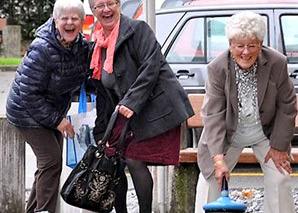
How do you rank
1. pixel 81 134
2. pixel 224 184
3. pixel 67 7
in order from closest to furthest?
pixel 224 184 < pixel 67 7 < pixel 81 134

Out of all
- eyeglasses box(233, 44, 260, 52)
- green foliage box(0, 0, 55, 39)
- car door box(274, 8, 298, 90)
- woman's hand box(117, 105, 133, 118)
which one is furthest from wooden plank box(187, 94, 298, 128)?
green foliage box(0, 0, 55, 39)

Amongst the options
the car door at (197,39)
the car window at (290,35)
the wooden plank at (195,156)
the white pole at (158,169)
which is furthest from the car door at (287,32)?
the wooden plank at (195,156)

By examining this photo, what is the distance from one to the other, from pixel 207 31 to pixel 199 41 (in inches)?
5.7

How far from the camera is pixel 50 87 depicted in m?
5.49

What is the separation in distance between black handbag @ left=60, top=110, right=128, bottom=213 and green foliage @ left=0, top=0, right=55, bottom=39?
101 ft

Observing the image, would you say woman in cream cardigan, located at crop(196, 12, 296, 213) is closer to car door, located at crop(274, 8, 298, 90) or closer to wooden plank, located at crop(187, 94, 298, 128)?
wooden plank, located at crop(187, 94, 298, 128)

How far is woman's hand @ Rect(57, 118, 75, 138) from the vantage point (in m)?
5.57

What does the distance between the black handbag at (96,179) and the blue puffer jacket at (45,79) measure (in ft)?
1.25

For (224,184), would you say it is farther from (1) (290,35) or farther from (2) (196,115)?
(1) (290,35)

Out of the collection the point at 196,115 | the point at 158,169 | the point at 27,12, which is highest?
the point at 27,12

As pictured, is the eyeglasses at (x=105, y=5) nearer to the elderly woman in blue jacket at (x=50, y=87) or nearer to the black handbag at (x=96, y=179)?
the elderly woman in blue jacket at (x=50, y=87)

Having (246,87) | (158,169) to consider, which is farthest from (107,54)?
(158,169)

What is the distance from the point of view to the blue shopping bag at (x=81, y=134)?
583 centimetres

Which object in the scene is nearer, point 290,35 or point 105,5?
point 105,5
